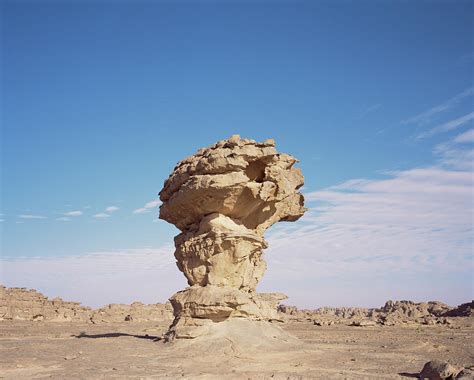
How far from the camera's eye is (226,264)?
59.5ft

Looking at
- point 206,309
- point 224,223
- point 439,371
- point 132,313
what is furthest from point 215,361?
point 132,313

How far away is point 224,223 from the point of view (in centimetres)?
1841

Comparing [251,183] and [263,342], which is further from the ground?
[251,183]

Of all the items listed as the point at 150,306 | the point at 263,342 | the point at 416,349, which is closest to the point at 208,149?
the point at 263,342

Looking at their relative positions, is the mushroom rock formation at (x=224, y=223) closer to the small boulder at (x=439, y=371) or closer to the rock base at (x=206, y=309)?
the rock base at (x=206, y=309)

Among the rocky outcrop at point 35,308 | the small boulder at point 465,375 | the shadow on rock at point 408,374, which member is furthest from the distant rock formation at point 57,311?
the small boulder at point 465,375

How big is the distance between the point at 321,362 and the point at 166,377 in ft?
15.7

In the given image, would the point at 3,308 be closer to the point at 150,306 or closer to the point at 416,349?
the point at 150,306

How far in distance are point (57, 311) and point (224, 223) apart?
120 ft

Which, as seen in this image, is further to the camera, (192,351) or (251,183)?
(251,183)

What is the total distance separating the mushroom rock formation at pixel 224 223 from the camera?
674 inches

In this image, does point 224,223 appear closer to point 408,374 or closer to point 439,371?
point 408,374

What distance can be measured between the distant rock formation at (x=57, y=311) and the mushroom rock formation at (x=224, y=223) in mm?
31964

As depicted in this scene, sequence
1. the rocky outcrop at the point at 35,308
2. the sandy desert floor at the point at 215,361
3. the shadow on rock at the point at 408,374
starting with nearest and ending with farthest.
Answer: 1. the shadow on rock at the point at 408,374
2. the sandy desert floor at the point at 215,361
3. the rocky outcrop at the point at 35,308
